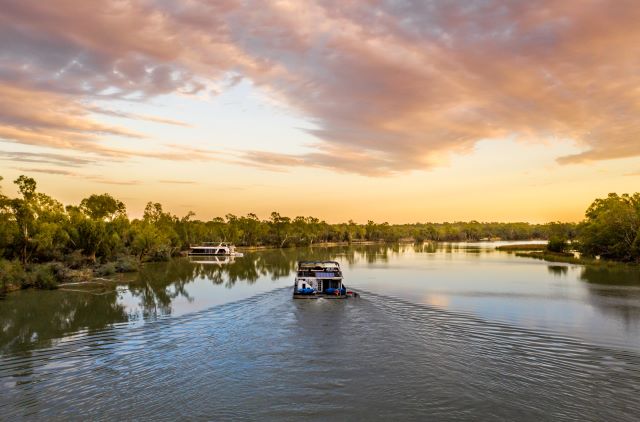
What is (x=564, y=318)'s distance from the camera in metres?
26.4

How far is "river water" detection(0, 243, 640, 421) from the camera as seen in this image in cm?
1273

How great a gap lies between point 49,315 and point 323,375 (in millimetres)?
24924

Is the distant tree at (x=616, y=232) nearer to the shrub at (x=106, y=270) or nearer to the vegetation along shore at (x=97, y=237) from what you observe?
the vegetation along shore at (x=97, y=237)

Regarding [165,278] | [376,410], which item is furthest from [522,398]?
[165,278]

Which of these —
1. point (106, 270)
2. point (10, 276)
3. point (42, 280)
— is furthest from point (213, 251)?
point (10, 276)

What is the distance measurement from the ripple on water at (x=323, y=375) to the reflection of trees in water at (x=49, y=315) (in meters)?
2.44

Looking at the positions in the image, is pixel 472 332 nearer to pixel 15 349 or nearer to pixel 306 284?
pixel 306 284

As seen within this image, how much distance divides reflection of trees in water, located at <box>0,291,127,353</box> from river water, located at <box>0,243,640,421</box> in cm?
20

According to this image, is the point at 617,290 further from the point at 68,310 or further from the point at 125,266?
the point at 125,266

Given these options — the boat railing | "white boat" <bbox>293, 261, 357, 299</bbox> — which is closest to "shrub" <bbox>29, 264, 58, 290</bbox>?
the boat railing

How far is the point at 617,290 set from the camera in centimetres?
4106

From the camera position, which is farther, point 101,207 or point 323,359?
point 101,207

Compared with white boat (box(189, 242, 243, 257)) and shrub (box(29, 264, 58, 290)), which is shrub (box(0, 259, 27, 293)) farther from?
white boat (box(189, 242, 243, 257))

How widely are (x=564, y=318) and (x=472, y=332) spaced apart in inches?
351
